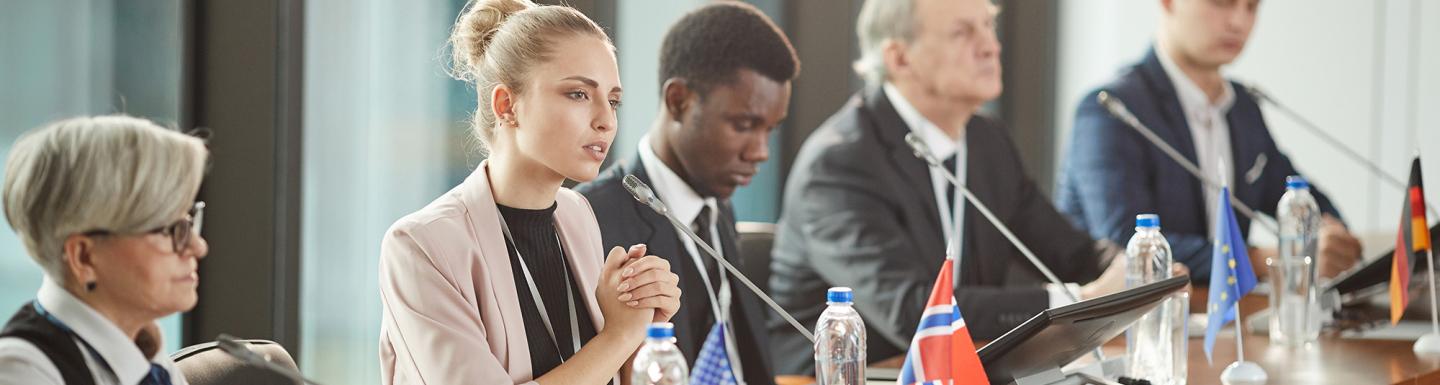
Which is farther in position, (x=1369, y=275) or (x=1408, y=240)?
(x=1369, y=275)

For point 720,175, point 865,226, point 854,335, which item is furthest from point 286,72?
point 854,335

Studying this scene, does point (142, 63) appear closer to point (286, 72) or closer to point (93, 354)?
point (286, 72)

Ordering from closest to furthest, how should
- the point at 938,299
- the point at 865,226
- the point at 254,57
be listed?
1. the point at 938,299
2. the point at 254,57
3. the point at 865,226

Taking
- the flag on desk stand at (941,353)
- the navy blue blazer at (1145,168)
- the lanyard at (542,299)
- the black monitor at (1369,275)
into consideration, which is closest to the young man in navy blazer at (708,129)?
the lanyard at (542,299)

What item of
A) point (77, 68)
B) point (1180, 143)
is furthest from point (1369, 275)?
point (77, 68)

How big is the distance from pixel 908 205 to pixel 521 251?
1.50 metres

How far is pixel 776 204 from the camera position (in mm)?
4977

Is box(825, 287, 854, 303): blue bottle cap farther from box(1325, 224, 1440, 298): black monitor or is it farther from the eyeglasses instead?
box(1325, 224, 1440, 298): black monitor

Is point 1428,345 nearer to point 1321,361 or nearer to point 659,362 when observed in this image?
point 1321,361

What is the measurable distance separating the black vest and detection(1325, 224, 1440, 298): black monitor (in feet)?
8.90

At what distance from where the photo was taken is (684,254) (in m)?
2.51

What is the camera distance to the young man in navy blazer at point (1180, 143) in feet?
13.2

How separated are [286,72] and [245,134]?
0.14 m

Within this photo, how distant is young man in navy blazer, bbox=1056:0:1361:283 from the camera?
13.2ft
